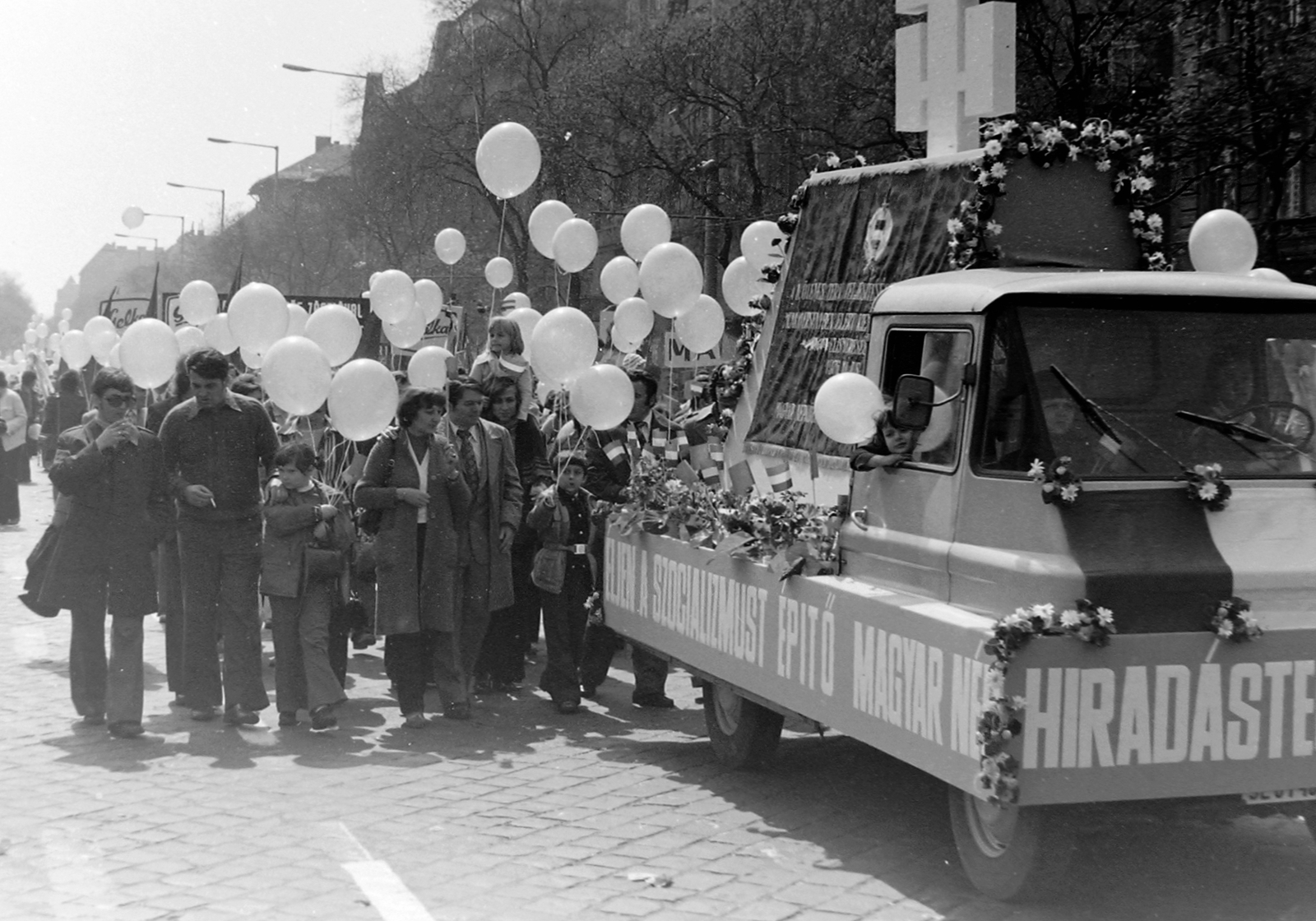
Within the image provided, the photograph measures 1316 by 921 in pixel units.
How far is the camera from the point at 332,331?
11.8 meters

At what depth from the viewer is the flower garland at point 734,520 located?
23.5 ft

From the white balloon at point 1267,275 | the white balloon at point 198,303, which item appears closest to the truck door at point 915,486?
the white balloon at point 1267,275

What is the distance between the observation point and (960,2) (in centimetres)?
970

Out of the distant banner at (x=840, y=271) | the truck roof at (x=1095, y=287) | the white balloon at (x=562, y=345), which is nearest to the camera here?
the truck roof at (x=1095, y=287)

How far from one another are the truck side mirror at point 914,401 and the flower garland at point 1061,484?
648 millimetres

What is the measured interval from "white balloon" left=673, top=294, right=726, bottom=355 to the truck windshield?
6275 mm

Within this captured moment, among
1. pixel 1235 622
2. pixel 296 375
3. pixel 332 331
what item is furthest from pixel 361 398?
pixel 1235 622

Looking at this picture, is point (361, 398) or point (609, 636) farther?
point (609, 636)

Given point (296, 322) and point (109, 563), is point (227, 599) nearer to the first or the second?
point (109, 563)

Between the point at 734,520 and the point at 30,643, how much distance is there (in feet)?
21.9

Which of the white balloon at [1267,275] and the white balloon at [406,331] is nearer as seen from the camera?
the white balloon at [1267,275]

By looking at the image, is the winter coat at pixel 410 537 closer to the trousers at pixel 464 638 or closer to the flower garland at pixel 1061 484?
the trousers at pixel 464 638

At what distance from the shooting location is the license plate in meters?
5.62

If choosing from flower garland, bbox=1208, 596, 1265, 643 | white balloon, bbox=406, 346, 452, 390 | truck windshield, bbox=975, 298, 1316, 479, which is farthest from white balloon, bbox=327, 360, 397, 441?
flower garland, bbox=1208, 596, 1265, 643
